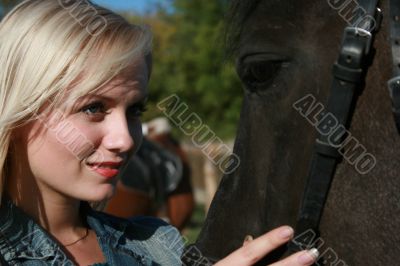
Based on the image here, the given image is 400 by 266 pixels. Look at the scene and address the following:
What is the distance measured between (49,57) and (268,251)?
0.82m

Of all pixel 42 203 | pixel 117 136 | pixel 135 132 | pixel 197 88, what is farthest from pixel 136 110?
pixel 197 88

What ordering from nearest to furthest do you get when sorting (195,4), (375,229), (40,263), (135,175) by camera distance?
(375,229) → (40,263) → (135,175) → (195,4)

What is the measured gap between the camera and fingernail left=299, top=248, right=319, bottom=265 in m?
1.72

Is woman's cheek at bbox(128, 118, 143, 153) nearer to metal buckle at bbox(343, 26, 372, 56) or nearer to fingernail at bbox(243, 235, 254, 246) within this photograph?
fingernail at bbox(243, 235, 254, 246)

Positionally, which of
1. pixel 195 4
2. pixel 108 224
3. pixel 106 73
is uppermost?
pixel 106 73

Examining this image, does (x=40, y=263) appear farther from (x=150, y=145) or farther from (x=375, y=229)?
(x=150, y=145)

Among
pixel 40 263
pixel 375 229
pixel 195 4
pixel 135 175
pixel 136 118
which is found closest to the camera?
pixel 375 229

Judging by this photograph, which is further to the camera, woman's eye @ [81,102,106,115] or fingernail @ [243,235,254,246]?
woman's eye @ [81,102,106,115]

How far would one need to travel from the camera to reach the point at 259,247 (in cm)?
175

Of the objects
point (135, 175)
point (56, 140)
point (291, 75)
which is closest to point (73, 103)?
point (56, 140)

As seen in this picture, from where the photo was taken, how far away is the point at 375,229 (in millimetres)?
1729

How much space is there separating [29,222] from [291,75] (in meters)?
0.86

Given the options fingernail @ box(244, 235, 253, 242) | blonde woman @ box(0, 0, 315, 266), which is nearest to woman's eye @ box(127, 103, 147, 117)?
blonde woman @ box(0, 0, 315, 266)

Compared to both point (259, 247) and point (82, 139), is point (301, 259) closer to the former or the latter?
point (259, 247)
